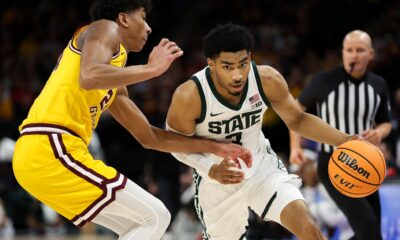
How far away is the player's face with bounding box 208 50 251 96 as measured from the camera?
17.6 ft

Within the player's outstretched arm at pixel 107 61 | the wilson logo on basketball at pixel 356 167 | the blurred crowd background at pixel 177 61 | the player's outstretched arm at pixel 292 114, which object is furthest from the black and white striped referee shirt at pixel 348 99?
the player's outstretched arm at pixel 107 61

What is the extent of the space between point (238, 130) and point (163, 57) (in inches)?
48.2

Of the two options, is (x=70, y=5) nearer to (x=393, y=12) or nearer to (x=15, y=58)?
(x=15, y=58)

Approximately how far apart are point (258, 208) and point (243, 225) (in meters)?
0.23

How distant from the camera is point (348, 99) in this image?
274 inches

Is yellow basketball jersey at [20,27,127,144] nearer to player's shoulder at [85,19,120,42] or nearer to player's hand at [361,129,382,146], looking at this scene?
player's shoulder at [85,19,120,42]

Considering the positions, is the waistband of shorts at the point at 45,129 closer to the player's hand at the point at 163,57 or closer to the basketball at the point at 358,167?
the player's hand at the point at 163,57

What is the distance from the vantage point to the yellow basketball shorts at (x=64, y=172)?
472cm

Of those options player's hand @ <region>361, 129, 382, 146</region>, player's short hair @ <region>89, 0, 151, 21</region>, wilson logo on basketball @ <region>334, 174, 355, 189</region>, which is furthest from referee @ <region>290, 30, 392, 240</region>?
player's short hair @ <region>89, 0, 151, 21</region>

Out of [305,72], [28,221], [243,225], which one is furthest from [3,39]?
[243,225]

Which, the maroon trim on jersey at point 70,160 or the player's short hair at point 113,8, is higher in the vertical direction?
the player's short hair at point 113,8

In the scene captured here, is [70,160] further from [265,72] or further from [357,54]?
[357,54]

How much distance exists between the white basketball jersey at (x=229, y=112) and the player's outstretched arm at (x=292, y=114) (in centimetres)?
7

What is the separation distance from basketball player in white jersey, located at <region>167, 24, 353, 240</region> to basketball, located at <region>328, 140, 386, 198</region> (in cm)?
17
